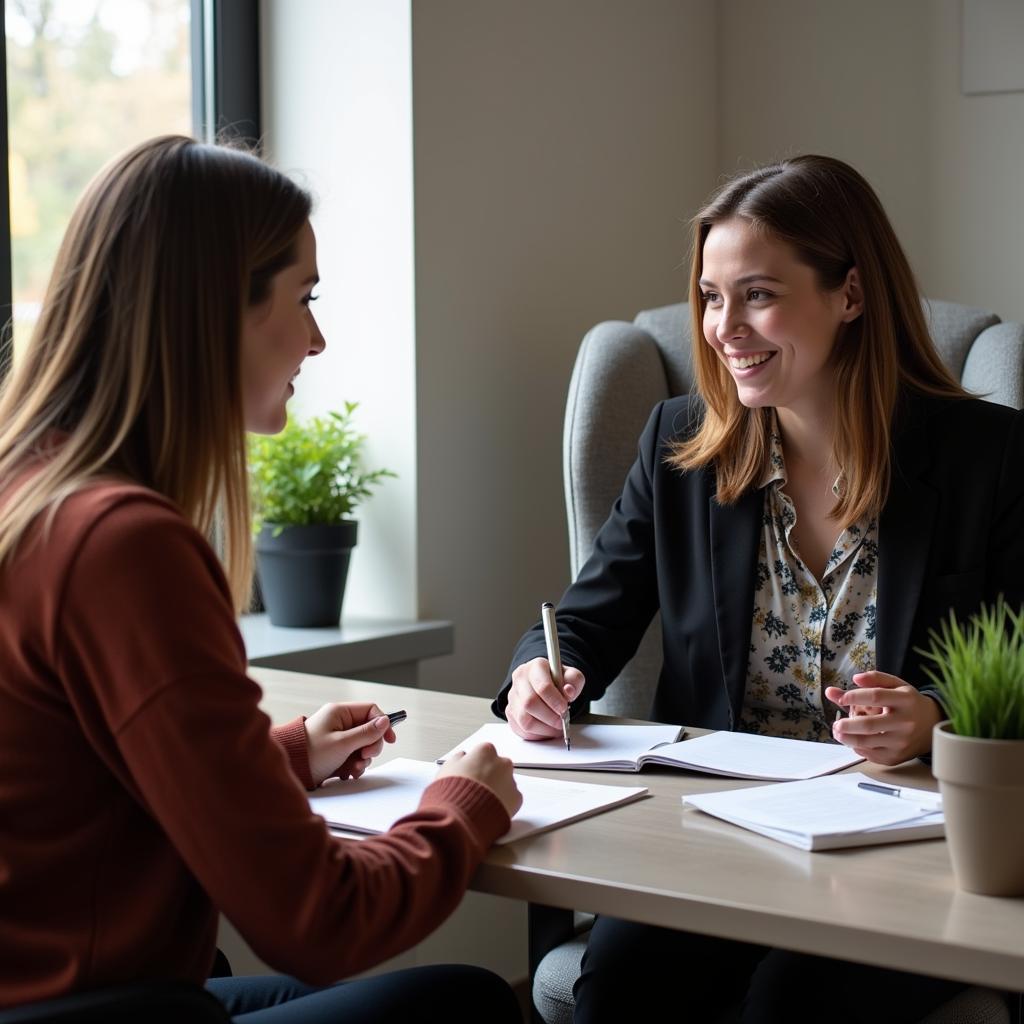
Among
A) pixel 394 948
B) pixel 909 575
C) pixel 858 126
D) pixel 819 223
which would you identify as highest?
pixel 858 126

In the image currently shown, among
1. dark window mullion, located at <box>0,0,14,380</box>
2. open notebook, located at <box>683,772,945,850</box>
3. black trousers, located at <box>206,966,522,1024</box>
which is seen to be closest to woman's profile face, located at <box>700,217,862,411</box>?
open notebook, located at <box>683,772,945,850</box>

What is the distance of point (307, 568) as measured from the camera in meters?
2.40

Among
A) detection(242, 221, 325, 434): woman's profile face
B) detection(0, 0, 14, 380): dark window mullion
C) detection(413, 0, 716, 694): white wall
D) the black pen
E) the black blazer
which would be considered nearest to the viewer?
detection(242, 221, 325, 434): woman's profile face

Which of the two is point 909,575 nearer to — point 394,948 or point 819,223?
point 819,223

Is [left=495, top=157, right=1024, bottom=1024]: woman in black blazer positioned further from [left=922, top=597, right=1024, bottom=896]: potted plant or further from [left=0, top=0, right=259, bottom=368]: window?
[left=0, top=0, right=259, bottom=368]: window

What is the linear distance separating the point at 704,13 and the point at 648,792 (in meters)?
2.31

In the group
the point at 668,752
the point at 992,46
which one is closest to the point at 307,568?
the point at 668,752

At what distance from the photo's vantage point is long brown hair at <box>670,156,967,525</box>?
1778 mm

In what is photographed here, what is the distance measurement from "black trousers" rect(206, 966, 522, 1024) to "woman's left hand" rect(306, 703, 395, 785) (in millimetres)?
203

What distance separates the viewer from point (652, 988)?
1390mm

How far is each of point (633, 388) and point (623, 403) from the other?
0.04 m

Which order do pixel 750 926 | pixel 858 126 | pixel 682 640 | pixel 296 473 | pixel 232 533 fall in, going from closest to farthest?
pixel 750 926 < pixel 232 533 < pixel 682 640 < pixel 296 473 < pixel 858 126

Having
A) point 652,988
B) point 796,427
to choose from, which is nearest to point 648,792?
point 652,988

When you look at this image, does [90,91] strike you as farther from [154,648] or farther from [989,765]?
[989,765]
